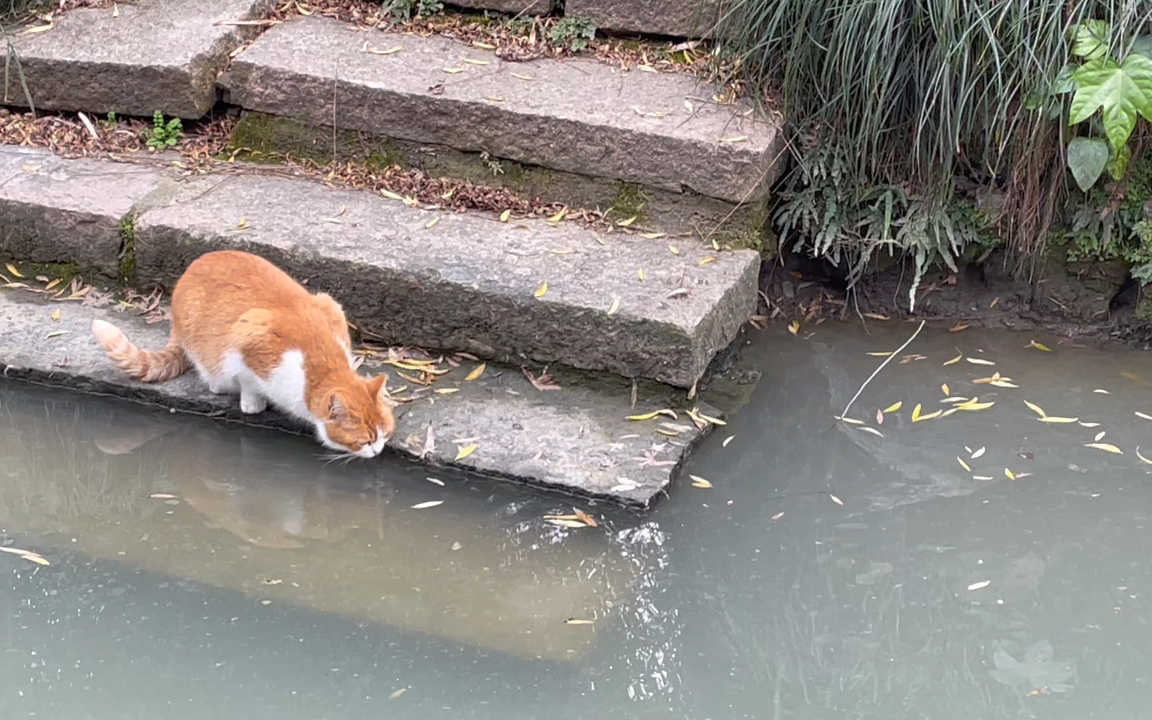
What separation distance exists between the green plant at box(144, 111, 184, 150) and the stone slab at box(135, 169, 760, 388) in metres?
0.43

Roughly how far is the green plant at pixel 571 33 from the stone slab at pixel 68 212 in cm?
159

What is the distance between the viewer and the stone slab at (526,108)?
4.24 metres

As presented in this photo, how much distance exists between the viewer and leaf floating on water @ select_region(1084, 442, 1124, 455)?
370 centimetres

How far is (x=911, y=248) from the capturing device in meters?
4.36

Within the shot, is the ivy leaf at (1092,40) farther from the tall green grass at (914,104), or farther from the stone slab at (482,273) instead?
the stone slab at (482,273)

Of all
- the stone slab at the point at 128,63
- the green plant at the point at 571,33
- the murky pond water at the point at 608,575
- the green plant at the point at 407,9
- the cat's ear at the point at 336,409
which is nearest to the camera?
the murky pond water at the point at 608,575

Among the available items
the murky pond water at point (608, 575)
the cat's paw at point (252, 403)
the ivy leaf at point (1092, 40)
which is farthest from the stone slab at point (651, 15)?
the cat's paw at point (252, 403)

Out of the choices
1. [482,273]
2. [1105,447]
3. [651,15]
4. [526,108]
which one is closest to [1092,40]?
[1105,447]

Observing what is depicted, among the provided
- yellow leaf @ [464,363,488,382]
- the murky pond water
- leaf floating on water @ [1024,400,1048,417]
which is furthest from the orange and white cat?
leaf floating on water @ [1024,400,1048,417]

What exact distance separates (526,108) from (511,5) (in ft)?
2.57

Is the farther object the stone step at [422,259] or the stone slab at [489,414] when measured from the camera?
the stone step at [422,259]

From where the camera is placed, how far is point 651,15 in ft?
15.6

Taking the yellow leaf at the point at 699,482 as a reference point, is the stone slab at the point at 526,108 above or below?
above

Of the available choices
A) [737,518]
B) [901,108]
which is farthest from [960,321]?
[737,518]
